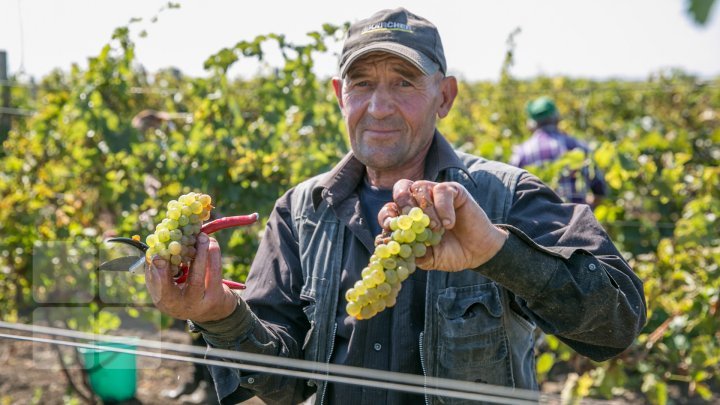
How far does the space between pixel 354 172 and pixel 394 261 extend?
70cm

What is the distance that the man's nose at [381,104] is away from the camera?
196cm

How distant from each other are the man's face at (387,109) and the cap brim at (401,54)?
0.03m

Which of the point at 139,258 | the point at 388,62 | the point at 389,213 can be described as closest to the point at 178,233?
the point at 139,258

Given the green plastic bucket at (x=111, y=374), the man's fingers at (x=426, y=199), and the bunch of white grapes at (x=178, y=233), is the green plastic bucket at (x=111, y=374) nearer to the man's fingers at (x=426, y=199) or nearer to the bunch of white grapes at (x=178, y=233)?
the bunch of white grapes at (x=178, y=233)

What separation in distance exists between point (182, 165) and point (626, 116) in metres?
8.08

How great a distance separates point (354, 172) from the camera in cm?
212

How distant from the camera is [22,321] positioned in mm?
4492

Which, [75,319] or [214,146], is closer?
[214,146]

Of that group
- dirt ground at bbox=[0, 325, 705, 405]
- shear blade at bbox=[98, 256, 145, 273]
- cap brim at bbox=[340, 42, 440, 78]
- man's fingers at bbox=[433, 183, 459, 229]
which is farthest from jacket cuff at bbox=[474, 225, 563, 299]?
dirt ground at bbox=[0, 325, 705, 405]

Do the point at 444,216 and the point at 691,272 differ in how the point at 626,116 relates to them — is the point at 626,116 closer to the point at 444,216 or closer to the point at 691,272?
the point at 691,272

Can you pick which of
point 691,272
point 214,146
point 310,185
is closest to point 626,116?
point 691,272

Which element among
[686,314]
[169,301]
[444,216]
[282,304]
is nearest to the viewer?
[444,216]

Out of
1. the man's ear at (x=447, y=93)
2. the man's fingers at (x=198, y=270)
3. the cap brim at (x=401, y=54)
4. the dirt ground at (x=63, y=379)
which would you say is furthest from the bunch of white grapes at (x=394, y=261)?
the dirt ground at (x=63, y=379)

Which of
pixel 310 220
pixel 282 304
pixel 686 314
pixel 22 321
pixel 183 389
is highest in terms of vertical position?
pixel 310 220
